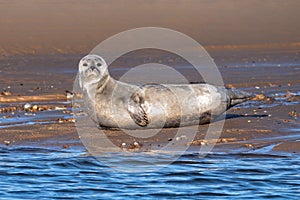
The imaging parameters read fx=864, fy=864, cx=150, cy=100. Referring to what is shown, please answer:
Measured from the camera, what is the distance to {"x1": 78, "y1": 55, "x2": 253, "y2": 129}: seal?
820 cm

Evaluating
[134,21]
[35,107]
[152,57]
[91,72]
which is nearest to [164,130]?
[91,72]

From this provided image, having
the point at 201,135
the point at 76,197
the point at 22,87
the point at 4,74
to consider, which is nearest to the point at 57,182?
the point at 76,197

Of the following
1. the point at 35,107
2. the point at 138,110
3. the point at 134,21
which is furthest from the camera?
the point at 134,21

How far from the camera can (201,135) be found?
8.09 meters

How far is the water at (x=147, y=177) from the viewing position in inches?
251

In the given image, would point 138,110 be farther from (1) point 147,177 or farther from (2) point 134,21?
(2) point 134,21

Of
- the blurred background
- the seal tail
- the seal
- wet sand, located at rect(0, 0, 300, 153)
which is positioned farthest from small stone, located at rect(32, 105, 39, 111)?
the blurred background

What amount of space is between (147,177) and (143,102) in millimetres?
1554

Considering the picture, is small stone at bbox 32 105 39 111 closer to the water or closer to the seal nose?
the seal nose

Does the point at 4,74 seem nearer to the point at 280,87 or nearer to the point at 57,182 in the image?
the point at 280,87

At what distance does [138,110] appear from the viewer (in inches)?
322

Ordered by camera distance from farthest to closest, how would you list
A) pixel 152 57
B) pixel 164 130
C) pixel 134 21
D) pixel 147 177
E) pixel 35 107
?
pixel 134 21
pixel 152 57
pixel 35 107
pixel 164 130
pixel 147 177

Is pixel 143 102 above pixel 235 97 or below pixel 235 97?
below

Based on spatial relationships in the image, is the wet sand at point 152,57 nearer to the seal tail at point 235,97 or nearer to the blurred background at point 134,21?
the blurred background at point 134,21
